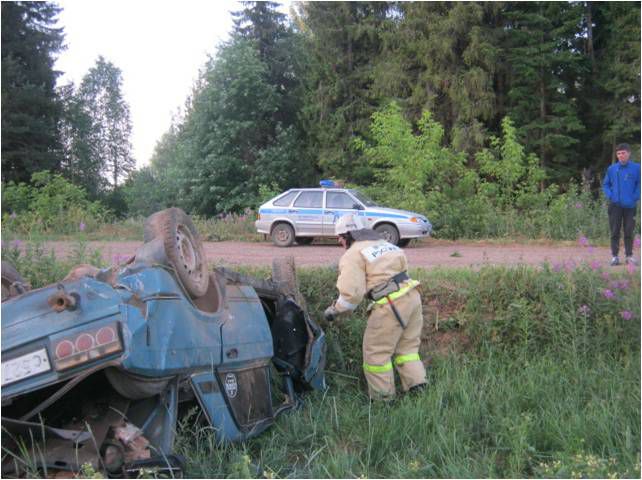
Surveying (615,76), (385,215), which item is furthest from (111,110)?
(385,215)

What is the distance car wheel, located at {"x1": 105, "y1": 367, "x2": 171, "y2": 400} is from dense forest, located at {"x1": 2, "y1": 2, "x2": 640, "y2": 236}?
1443 centimetres

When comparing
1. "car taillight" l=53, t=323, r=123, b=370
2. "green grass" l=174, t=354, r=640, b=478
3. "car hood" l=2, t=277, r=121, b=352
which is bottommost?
"green grass" l=174, t=354, r=640, b=478

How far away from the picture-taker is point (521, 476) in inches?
154

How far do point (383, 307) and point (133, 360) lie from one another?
2.37 metres

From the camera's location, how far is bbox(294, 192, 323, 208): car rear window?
1445 cm

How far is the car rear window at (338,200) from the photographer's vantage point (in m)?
14.3

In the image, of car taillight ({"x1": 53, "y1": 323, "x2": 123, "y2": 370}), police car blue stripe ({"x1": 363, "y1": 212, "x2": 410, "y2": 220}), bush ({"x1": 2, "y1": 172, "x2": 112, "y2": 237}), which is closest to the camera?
car taillight ({"x1": 53, "y1": 323, "x2": 123, "y2": 370})

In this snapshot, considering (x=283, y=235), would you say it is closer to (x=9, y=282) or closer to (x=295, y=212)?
(x=295, y=212)

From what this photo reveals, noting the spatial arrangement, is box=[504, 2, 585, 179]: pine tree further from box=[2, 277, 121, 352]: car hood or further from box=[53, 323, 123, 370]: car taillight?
box=[53, 323, 123, 370]: car taillight

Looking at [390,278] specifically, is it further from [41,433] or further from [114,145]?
[114,145]

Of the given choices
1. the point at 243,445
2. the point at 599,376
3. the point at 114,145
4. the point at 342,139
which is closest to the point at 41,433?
the point at 243,445

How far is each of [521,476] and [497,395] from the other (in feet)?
3.43

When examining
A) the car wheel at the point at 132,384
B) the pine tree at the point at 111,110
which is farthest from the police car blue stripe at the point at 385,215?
the pine tree at the point at 111,110

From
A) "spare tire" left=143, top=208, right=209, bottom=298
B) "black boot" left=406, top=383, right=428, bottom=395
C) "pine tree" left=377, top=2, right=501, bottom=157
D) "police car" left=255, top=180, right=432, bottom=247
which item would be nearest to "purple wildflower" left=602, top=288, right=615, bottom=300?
"black boot" left=406, top=383, right=428, bottom=395
